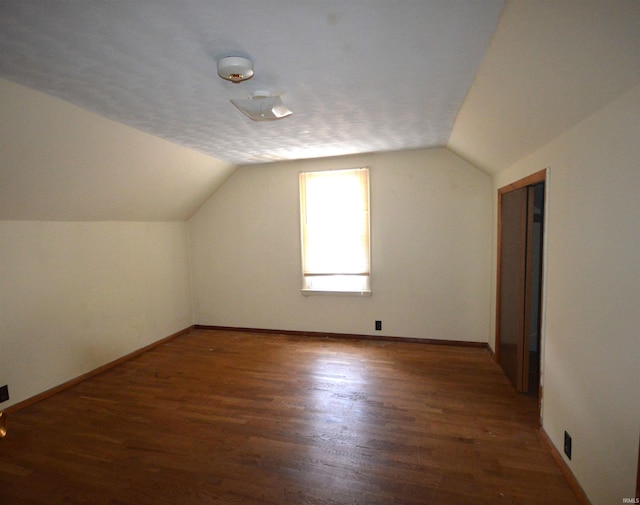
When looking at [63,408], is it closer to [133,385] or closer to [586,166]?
[133,385]

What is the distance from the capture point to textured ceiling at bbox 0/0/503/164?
126 centimetres

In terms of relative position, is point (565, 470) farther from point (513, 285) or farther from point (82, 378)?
point (82, 378)

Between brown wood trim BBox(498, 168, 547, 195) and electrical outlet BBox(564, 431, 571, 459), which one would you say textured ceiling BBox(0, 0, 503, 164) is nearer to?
brown wood trim BBox(498, 168, 547, 195)

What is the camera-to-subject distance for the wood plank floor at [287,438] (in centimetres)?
181

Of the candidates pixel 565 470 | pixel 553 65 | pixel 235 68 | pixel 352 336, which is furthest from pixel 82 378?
pixel 553 65

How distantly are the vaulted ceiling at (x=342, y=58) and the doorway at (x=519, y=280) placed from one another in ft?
1.60

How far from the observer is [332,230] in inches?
163

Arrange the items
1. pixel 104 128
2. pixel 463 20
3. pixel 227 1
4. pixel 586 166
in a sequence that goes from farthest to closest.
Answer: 1. pixel 104 128
2. pixel 586 166
3. pixel 463 20
4. pixel 227 1

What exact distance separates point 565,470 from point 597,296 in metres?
1.12

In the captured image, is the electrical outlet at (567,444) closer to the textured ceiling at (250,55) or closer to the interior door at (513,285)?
the interior door at (513,285)

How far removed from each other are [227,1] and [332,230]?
10.0 ft

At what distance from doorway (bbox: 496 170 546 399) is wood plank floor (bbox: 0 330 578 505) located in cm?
24

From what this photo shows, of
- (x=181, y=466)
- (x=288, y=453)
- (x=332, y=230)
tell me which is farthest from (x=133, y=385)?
(x=332, y=230)

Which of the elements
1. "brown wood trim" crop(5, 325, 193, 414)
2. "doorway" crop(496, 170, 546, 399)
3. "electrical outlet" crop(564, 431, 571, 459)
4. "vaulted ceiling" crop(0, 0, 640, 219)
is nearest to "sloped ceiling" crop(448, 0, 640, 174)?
"vaulted ceiling" crop(0, 0, 640, 219)
